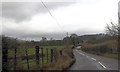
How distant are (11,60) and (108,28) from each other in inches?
1128

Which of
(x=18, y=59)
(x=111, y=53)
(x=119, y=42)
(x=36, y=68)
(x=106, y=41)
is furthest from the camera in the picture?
(x=111, y=53)

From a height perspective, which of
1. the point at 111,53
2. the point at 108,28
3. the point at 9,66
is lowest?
the point at 111,53

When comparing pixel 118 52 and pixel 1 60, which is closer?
pixel 1 60

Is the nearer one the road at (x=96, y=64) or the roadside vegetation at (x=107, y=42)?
the road at (x=96, y=64)

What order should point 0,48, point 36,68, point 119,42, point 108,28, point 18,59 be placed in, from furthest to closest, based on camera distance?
point 108,28 < point 119,42 < point 36,68 < point 18,59 < point 0,48

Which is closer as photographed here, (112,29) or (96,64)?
(96,64)

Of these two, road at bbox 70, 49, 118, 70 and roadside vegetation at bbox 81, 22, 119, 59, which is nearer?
road at bbox 70, 49, 118, 70

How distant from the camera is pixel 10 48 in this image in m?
7.90

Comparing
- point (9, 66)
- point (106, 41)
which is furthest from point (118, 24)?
point (9, 66)

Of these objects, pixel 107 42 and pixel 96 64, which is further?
pixel 107 42

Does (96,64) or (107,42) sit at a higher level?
(107,42)

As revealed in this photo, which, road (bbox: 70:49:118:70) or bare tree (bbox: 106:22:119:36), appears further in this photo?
bare tree (bbox: 106:22:119:36)

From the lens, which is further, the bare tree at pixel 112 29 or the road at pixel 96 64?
the bare tree at pixel 112 29

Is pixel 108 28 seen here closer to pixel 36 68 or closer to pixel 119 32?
pixel 119 32
